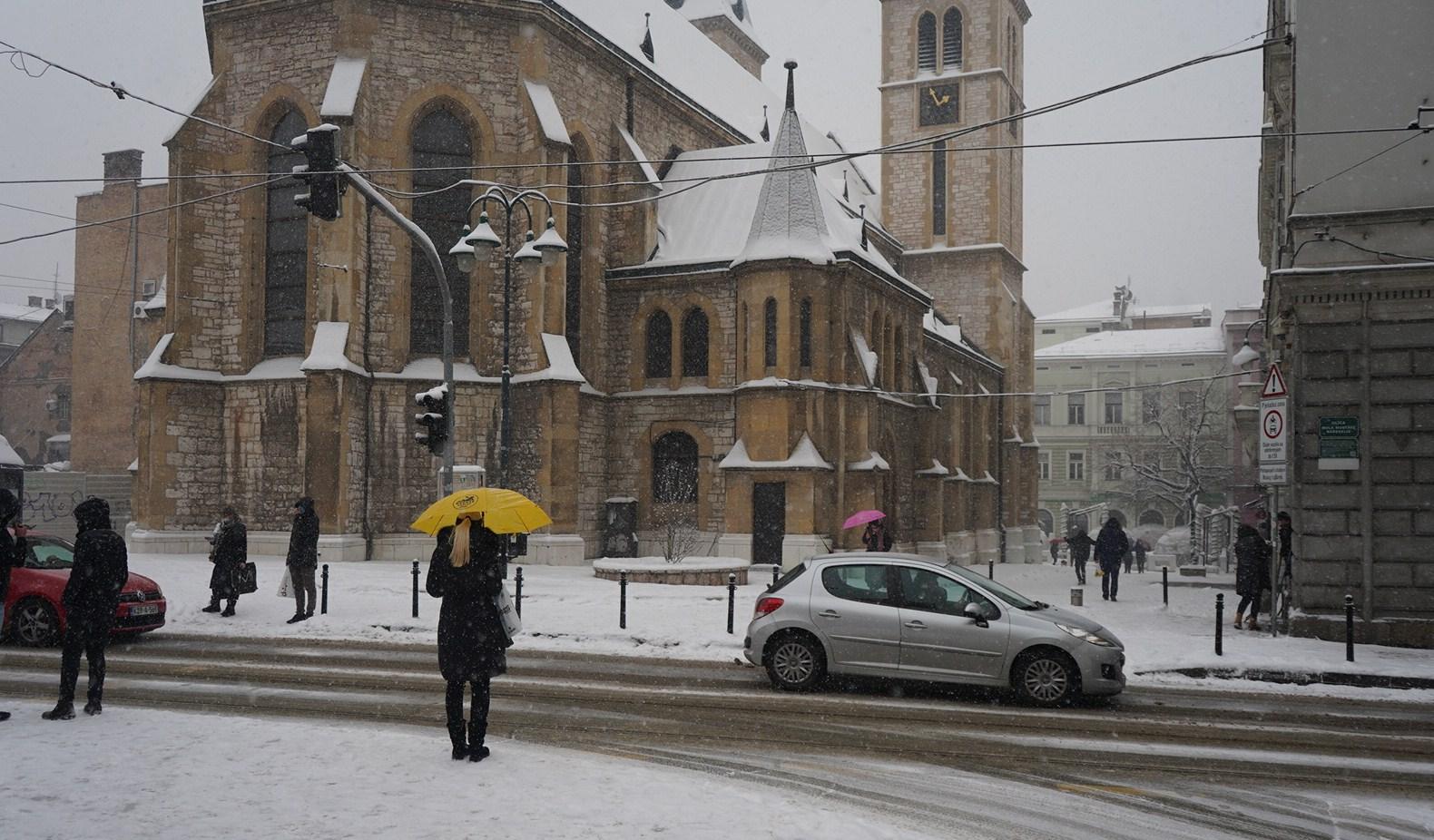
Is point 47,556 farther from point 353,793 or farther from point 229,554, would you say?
point 353,793

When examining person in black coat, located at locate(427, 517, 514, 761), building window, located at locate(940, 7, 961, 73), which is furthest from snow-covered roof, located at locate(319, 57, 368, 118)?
building window, located at locate(940, 7, 961, 73)

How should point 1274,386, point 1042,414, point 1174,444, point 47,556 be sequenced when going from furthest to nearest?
point 1042,414
point 1174,444
point 1274,386
point 47,556

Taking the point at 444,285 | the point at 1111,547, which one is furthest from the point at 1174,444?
the point at 444,285

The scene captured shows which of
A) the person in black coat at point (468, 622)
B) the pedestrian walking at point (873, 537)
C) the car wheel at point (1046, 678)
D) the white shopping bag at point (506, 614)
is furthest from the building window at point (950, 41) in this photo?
the person in black coat at point (468, 622)

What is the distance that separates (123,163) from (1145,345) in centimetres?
5881

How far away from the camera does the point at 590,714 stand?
971 cm

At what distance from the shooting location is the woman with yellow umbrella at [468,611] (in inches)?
285

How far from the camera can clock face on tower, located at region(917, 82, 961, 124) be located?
48.6 metres

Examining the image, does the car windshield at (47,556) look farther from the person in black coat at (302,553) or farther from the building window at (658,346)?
the building window at (658,346)

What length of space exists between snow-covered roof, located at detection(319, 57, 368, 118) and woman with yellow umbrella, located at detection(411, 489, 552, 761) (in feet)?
68.7

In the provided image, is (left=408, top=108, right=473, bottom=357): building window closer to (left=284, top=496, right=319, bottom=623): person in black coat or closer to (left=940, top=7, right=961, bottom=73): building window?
(left=284, top=496, right=319, bottom=623): person in black coat

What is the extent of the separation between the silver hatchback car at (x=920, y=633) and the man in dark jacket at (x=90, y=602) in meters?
5.93

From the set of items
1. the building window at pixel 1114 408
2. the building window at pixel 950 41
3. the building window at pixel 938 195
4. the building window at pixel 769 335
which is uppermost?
the building window at pixel 950 41

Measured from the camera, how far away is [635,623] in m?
16.1
